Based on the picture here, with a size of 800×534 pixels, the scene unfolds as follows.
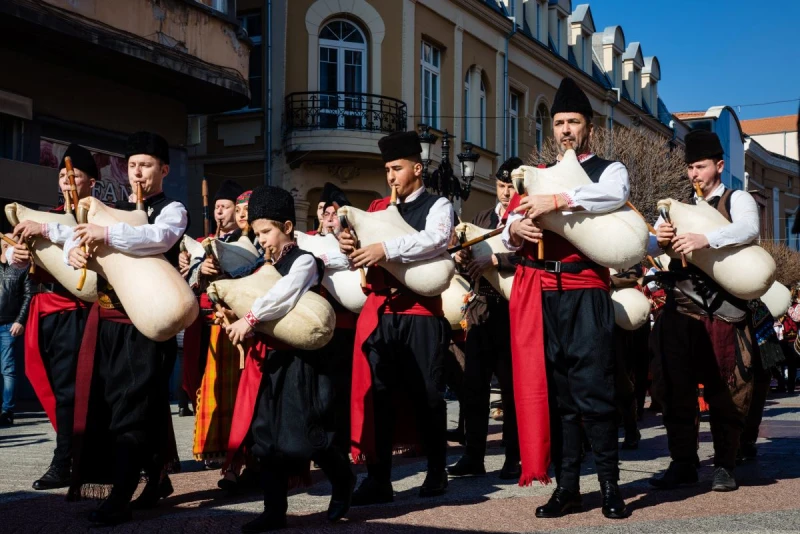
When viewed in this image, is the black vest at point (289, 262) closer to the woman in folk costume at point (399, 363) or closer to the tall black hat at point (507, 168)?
the woman in folk costume at point (399, 363)

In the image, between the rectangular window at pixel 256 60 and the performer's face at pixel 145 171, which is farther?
the rectangular window at pixel 256 60

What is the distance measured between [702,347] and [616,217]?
1.56 meters

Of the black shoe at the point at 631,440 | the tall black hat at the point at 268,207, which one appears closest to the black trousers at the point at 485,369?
the black shoe at the point at 631,440

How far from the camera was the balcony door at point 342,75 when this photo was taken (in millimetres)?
22703

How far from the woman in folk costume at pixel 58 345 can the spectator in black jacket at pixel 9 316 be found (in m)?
4.39

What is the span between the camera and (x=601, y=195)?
215 inches

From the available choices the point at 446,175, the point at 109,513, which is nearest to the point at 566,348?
the point at 109,513

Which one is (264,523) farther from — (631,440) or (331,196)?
(631,440)

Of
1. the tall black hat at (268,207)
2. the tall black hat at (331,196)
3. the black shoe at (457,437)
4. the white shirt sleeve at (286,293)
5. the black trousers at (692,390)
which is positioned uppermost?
the tall black hat at (331,196)

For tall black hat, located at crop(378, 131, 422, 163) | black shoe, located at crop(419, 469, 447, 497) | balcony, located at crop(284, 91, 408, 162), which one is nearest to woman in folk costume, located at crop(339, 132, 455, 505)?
black shoe, located at crop(419, 469, 447, 497)

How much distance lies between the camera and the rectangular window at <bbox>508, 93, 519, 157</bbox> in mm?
29864

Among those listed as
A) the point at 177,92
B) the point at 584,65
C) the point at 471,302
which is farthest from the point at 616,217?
the point at 584,65

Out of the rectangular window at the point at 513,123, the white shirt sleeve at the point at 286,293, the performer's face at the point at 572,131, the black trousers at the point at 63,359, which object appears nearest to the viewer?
the white shirt sleeve at the point at 286,293

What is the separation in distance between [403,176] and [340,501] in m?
1.98
